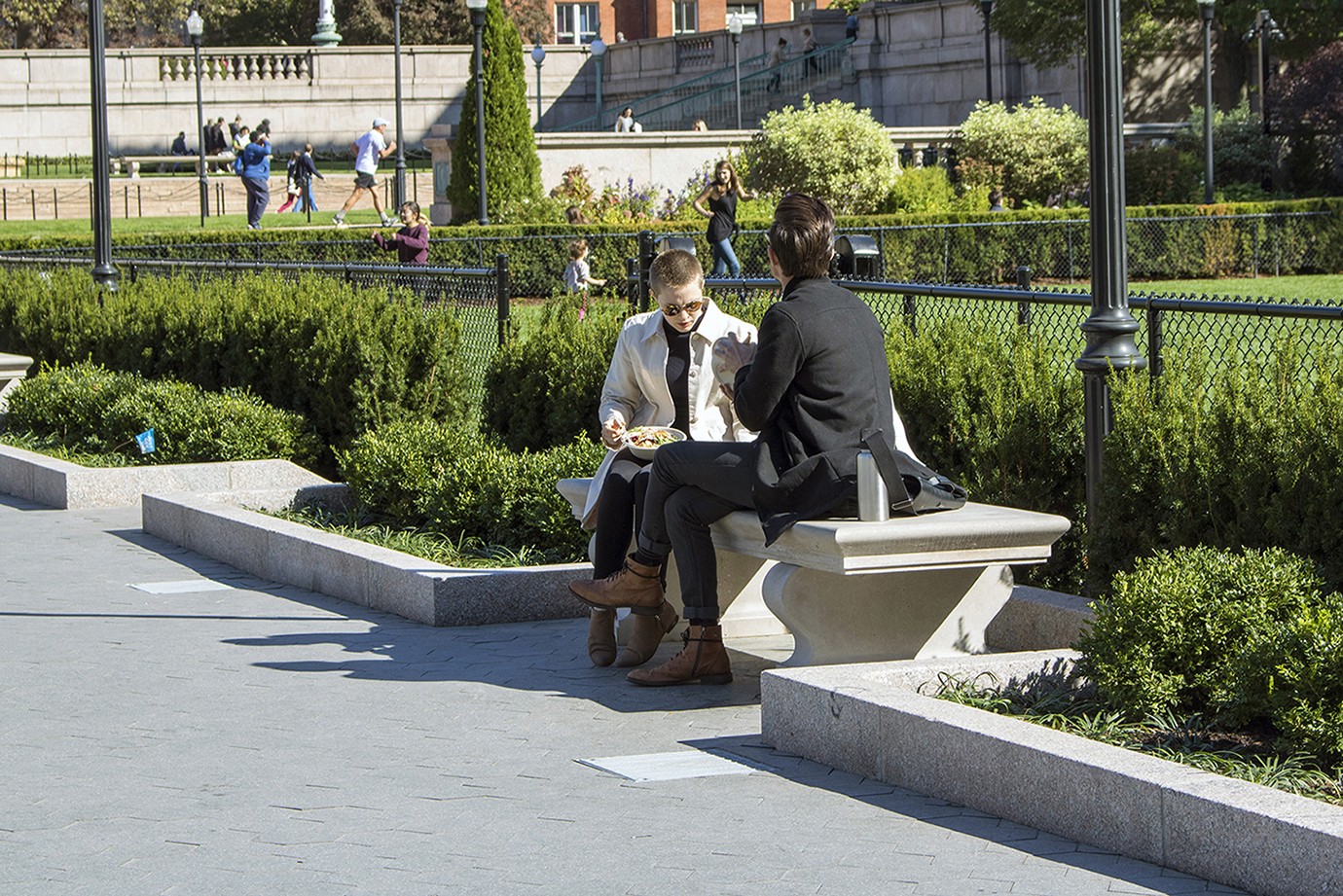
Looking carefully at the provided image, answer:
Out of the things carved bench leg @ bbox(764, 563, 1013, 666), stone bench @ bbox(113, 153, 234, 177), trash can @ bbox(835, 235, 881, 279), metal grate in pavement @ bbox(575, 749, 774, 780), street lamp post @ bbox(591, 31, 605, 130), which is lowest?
metal grate in pavement @ bbox(575, 749, 774, 780)

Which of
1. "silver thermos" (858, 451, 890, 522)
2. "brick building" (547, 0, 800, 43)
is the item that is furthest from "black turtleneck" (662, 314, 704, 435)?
"brick building" (547, 0, 800, 43)

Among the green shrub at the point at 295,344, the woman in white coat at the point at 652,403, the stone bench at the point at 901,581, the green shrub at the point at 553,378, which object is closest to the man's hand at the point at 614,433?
the woman in white coat at the point at 652,403

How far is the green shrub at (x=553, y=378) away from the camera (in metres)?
10.5

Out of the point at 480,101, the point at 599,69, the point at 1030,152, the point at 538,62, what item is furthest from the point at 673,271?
the point at 599,69

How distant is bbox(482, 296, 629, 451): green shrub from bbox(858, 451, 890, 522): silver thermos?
426 cm

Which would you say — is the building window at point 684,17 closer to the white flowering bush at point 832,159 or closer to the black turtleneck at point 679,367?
the white flowering bush at point 832,159

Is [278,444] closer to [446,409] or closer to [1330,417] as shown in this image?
[446,409]

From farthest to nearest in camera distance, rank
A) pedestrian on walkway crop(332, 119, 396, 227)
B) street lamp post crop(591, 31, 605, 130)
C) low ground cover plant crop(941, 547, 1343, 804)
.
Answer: street lamp post crop(591, 31, 605, 130) < pedestrian on walkway crop(332, 119, 396, 227) < low ground cover plant crop(941, 547, 1343, 804)

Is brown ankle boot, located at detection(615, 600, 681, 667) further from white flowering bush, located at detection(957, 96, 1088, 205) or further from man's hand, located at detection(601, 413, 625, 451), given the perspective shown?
white flowering bush, located at detection(957, 96, 1088, 205)

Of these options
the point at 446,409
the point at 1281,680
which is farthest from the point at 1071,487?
the point at 446,409

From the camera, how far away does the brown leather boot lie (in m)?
7.02

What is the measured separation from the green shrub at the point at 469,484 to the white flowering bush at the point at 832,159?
24.2 m

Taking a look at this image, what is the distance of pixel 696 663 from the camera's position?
6.79 metres

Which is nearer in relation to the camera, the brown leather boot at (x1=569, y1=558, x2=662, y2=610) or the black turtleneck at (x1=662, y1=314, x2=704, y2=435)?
the brown leather boot at (x1=569, y1=558, x2=662, y2=610)
